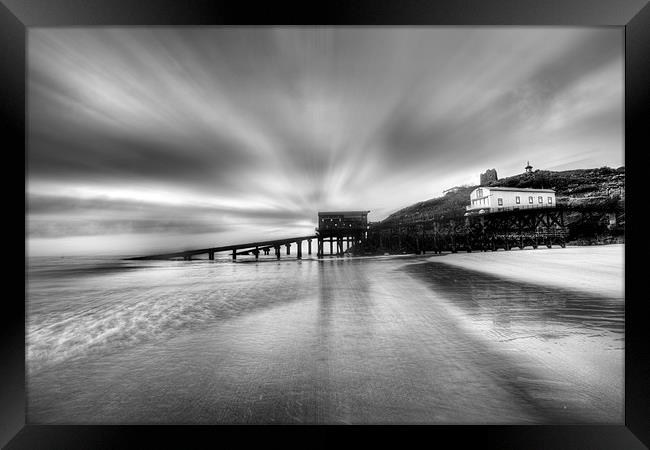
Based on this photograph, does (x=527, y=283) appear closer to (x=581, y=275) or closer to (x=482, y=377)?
(x=581, y=275)

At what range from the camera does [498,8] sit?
218 cm

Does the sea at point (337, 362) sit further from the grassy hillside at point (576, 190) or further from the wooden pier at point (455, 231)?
the grassy hillside at point (576, 190)

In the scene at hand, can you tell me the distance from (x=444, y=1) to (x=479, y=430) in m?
3.68

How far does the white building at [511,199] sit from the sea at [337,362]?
2258cm

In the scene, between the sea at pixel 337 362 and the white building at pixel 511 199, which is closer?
the sea at pixel 337 362

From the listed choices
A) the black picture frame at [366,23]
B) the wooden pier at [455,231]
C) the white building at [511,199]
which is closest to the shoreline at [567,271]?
the wooden pier at [455,231]

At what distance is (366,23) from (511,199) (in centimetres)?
3228

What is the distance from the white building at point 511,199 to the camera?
26.8 m

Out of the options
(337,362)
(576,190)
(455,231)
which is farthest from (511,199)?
(337,362)

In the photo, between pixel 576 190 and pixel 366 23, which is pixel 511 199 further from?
pixel 366 23

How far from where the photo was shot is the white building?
26766 mm

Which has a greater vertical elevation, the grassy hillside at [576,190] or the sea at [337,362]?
the grassy hillside at [576,190]

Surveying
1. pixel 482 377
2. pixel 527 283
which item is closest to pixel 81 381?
pixel 482 377

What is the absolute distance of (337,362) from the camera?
12.9 feet
